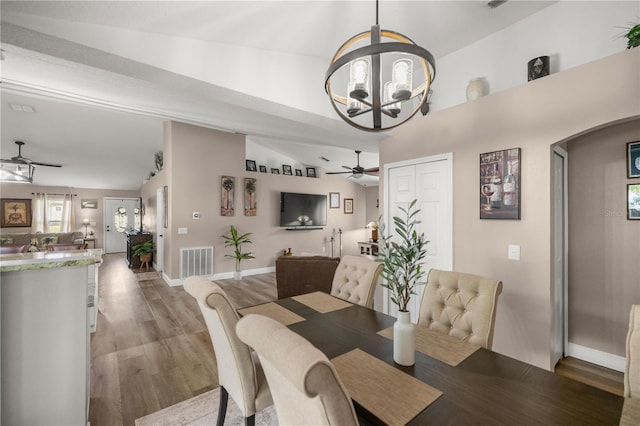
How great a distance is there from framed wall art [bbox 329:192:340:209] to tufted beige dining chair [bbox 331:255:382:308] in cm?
563

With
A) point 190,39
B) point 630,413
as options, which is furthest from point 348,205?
point 630,413

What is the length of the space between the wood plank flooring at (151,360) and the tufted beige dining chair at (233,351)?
0.99m

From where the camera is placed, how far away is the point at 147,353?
276 cm

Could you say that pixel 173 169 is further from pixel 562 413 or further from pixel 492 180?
pixel 562 413

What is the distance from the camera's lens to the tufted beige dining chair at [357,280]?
2.21 metres

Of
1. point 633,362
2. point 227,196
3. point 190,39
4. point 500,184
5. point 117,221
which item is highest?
point 190,39

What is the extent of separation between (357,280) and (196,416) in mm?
1483

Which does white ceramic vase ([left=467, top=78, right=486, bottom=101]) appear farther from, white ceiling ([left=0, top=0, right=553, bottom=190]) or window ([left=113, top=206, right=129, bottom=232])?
window ([left=113, top=206, right=129, bottom=232])

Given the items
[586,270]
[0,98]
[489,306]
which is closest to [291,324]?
[489,306]

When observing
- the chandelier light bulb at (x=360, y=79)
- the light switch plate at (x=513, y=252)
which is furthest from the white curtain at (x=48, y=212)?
the light switch plate at (x=513, y=252)

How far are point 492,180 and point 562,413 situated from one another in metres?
2.11

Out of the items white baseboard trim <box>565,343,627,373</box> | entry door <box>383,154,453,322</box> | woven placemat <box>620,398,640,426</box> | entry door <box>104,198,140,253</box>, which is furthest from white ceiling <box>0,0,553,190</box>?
entry door <box>104,198,140,253</box>

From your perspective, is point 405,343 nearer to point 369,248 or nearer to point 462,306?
point 462,306

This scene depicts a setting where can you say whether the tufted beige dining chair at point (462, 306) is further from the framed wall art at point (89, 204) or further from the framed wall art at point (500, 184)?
the framed wall art at point (89, 204)
